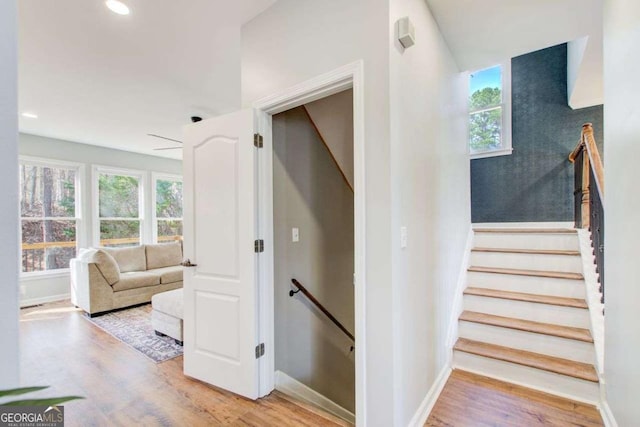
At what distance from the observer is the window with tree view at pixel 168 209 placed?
22.2 feet

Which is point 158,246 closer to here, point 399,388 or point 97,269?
point 97,269

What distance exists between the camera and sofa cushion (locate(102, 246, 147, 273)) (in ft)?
16.4

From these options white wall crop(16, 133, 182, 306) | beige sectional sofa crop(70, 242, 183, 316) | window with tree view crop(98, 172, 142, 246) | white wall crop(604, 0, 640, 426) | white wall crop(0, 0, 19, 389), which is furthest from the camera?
window with tree view crop(98, 172, 142, 246)

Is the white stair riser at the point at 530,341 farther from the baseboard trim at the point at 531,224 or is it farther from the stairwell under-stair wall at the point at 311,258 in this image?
the baseboard trim at the point at 531,224

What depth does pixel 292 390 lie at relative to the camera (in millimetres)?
2477

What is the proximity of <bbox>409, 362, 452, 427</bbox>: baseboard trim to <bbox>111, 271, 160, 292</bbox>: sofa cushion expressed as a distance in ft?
14.2

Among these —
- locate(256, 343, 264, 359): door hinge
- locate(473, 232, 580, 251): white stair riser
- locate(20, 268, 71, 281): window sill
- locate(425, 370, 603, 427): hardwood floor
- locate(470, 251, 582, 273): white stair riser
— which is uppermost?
locate(473, 232, 580, 251): white stair riser

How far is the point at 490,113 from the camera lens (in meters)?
4.59

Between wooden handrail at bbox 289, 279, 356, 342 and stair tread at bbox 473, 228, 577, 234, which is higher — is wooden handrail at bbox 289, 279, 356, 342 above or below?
below

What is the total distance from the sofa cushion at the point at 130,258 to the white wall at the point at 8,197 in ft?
16.3

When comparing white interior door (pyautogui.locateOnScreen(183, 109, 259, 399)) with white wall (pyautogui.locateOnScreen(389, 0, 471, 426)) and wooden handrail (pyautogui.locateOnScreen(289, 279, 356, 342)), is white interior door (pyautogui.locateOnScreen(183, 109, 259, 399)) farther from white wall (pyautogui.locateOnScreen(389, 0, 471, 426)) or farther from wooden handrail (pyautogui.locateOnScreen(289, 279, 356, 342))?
white wall (pyautogui.locateOnScreen(389, 0, 471, 426))

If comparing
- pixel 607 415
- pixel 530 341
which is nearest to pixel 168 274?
pixel 530 341

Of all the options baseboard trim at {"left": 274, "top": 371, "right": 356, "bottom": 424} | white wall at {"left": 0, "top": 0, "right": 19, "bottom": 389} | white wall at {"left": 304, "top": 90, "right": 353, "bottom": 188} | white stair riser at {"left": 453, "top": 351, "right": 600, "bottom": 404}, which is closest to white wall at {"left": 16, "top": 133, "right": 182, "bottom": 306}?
baseboard trim at {"left": 274, "top": 371, "right": 356, "bottom": 424}

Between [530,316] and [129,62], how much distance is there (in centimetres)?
427
